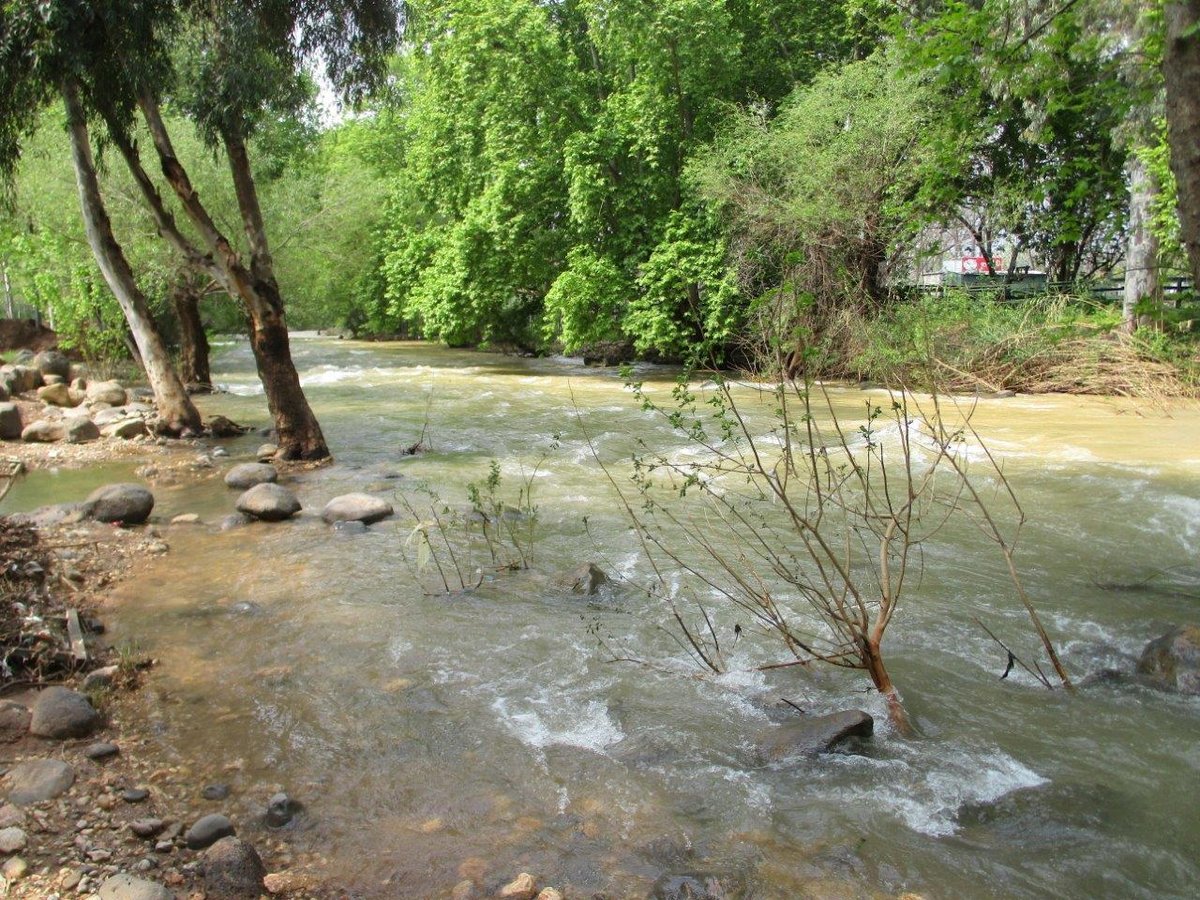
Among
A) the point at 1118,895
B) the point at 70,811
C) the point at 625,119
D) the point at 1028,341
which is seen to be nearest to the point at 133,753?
the point at 70,811

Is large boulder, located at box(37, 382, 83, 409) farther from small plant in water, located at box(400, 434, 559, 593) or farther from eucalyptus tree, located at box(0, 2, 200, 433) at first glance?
small plant in water, located at box(400, 434, 559, 593)

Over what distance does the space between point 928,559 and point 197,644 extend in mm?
5578

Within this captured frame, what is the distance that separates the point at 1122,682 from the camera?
201 inches

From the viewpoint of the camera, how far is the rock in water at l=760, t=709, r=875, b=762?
4410 millimetres

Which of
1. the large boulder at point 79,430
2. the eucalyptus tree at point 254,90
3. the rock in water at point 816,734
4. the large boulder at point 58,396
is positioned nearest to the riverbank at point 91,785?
the rock in water at point 816,734

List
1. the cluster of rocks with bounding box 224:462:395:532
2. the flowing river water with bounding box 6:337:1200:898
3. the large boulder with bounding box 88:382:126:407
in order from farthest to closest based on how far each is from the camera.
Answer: the large boulder with bounding box 88:382:126:407 → the cluster of rocks with bounding box 224:462:395:532 → the flowing river water with bounding box 6:337:1200:898

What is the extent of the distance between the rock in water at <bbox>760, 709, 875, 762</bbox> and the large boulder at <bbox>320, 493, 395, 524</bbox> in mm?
5594

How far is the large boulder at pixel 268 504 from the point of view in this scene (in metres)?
9.12

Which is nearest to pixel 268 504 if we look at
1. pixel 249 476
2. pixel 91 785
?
pixel 249 476

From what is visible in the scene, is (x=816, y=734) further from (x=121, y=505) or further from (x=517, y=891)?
(x=121, y=505)

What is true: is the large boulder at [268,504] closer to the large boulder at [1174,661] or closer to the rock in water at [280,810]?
the rock in water at [280,810]

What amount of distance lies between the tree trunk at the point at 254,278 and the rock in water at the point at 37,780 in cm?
799

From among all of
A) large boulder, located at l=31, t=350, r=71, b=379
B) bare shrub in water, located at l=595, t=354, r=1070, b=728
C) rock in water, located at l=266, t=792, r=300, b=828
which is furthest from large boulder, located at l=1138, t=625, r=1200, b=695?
large boulder, located at l=31, t=350, r=71, b=379

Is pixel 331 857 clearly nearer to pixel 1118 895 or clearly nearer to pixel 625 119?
pixel 1118 895
